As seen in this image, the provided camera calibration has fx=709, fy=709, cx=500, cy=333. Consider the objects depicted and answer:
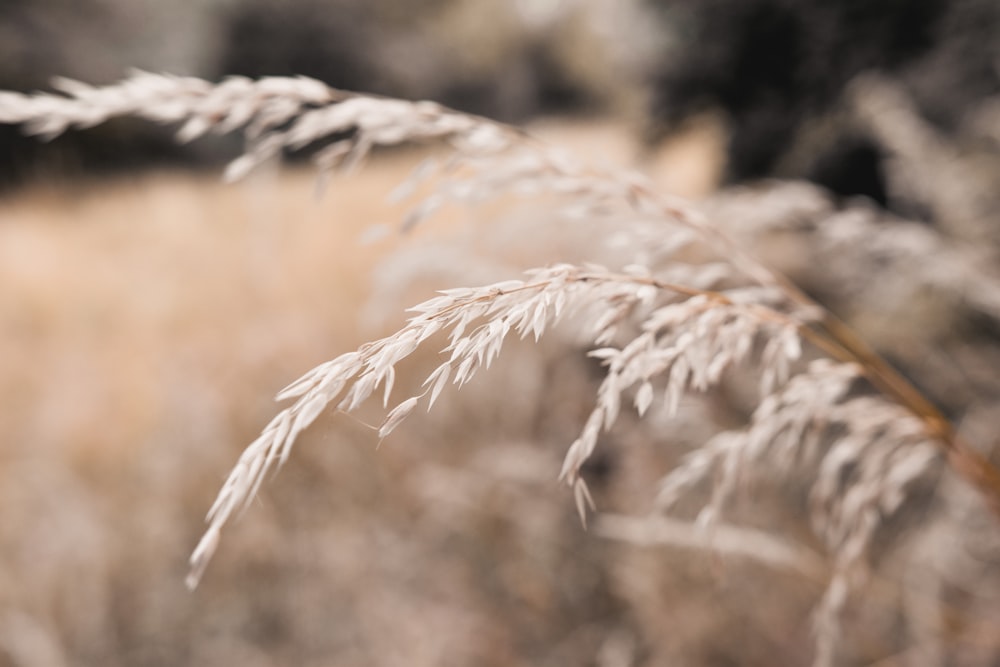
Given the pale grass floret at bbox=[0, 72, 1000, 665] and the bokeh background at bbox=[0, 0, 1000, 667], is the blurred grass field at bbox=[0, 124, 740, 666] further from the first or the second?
the pale grass floret at bbox=[0, 72, 1000, 665]

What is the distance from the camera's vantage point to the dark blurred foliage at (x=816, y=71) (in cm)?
A: 222

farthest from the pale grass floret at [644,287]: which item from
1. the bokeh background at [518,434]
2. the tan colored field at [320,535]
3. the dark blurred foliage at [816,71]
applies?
the dark blurred foliage at [816,71]

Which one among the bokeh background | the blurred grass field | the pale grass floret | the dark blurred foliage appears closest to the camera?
the pale grass floret

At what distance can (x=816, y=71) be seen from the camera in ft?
8.57

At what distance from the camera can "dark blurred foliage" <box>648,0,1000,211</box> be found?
7.30 feet

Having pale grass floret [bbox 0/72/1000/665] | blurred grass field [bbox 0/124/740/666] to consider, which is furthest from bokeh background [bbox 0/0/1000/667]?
pale grass floret [bbox 0/72/1000/665]

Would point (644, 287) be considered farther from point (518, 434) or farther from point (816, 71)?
point (816, 71)

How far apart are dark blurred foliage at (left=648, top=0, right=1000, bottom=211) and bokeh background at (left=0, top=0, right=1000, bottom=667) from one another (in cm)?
1

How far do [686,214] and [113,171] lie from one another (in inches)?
395

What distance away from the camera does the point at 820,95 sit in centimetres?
262

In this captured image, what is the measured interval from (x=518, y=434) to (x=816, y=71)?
69.9 inches

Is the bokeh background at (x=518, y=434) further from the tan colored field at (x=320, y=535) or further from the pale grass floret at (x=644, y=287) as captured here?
the pale grass floret at (x=644, y=287)

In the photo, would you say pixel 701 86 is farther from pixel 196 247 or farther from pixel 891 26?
pixel 196 247

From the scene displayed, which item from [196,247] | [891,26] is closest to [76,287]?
[196,247]
